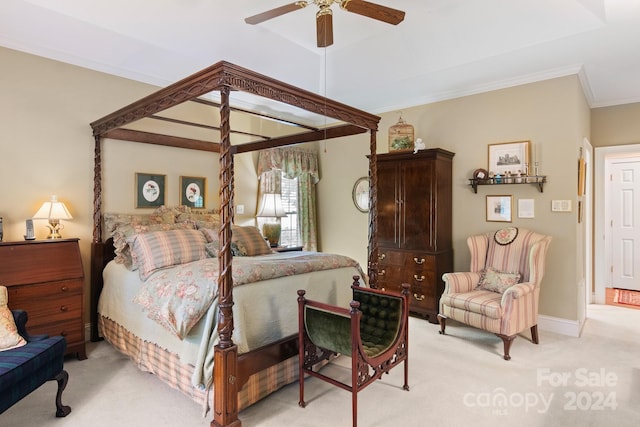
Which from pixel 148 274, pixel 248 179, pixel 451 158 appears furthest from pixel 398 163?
pixel 148 274

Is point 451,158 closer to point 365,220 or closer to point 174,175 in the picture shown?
point 365,220

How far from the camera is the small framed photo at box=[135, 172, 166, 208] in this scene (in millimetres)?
3988

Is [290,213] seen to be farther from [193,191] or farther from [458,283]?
[458,283]

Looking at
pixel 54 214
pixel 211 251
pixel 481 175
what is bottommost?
pixel 211 251

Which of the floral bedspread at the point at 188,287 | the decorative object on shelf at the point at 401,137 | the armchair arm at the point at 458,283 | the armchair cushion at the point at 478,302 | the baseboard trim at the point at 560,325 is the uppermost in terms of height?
the decorative object on shelf at the point at 401,137

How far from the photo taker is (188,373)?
7.95 ft

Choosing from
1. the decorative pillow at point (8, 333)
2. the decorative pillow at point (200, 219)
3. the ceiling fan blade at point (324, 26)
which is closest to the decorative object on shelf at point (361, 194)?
the decorative pillow at point (200, 219)

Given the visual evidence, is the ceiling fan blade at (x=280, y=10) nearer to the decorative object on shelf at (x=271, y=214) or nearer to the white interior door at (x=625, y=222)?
the decorative object on shelf at (x=271, y=214)

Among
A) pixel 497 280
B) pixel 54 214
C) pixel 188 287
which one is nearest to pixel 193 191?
pixel 54 214

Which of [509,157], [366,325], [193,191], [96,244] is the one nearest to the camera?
[366,325]

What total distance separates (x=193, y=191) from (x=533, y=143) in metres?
4.03

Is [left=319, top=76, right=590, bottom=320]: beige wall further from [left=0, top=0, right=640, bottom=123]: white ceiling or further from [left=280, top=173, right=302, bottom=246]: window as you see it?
[left=280, top=173, right=302, bottom=246]: window

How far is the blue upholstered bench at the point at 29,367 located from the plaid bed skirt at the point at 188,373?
561 millimetres

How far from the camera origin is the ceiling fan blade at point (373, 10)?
Result: 7.79ft
